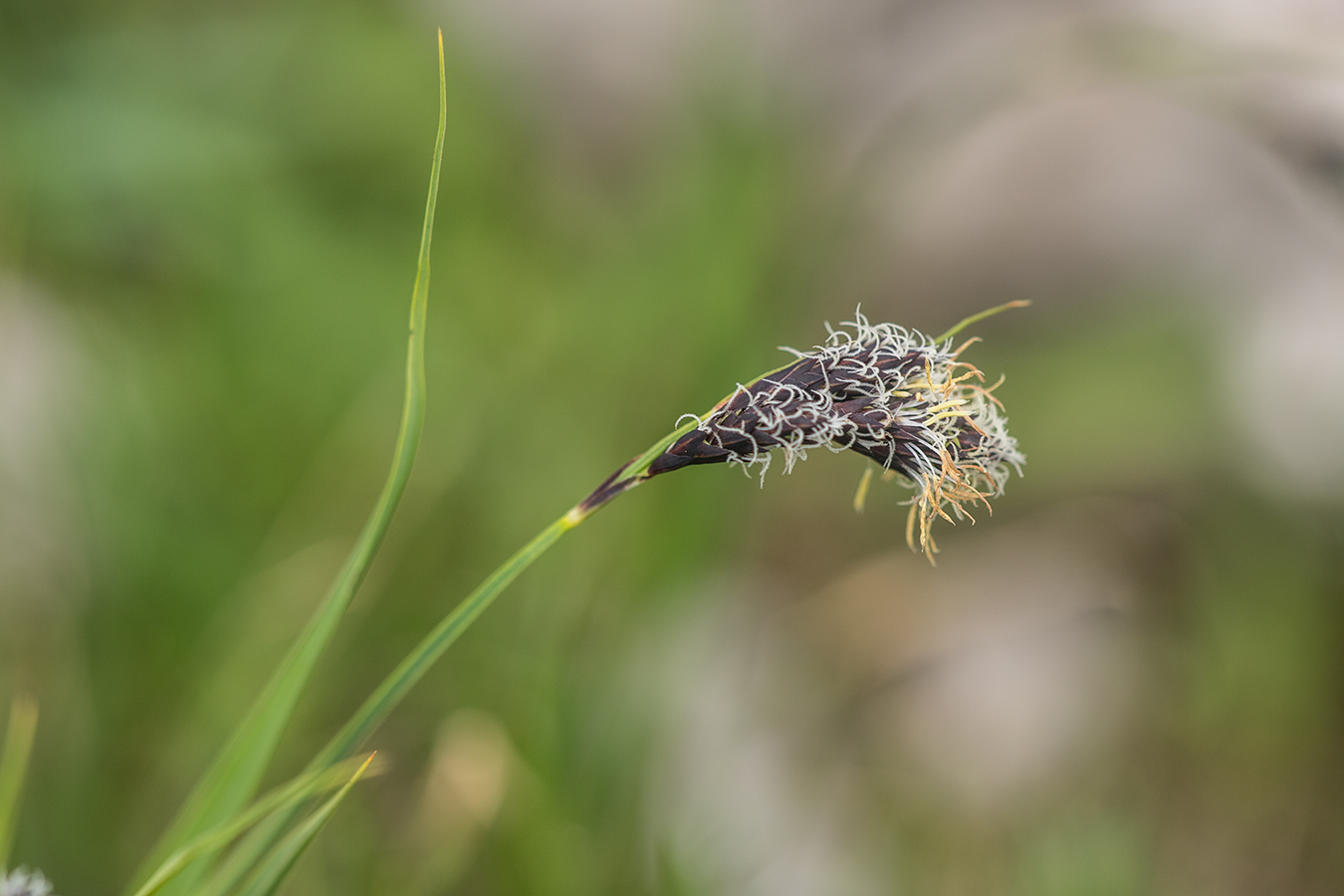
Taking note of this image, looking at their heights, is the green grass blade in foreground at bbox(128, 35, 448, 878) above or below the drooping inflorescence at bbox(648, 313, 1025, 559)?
below

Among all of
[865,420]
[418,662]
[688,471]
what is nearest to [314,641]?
[418,662]

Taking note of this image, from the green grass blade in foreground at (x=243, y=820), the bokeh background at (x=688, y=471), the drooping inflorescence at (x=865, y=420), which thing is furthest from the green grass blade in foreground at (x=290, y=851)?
the bokeh background at (x=688, y=471)

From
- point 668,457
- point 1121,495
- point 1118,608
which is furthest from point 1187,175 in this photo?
point 668,457

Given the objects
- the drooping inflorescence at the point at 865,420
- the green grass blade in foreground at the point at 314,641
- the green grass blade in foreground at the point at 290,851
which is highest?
the drooping inflorescence at the point at 865,420

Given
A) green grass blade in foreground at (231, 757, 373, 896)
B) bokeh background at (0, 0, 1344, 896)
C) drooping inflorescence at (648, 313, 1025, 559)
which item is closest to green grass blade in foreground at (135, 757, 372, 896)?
green grass blade in foreground at (231, 757, 373, 896)

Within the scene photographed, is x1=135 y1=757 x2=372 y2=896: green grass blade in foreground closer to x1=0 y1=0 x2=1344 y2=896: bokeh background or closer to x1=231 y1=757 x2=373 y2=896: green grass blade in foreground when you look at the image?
x1=231 y1=757 x2=373 y2=896: green grass blade in foreground

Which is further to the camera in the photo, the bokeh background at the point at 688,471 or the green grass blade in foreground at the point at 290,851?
the bokeh background at the point at 688,471

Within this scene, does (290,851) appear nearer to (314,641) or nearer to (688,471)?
(314,641)

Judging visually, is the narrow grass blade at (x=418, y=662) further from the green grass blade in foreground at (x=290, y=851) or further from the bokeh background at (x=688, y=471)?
the bokeh background at (x=688, y=471)
